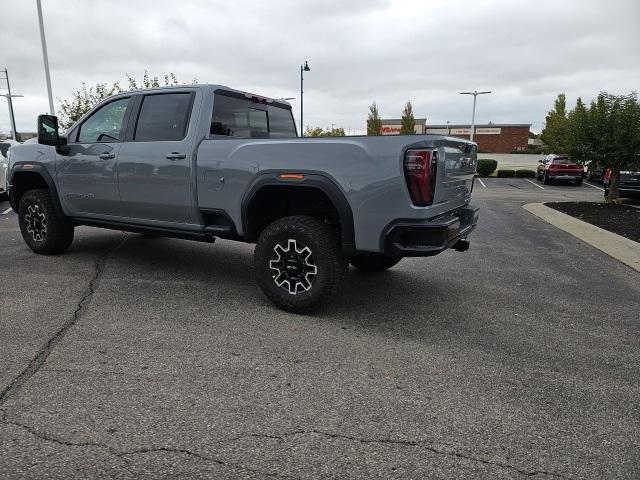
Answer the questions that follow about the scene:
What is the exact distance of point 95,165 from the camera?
5465mm

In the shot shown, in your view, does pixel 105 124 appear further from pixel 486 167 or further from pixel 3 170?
pixel 486 167

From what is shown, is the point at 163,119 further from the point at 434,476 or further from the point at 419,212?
the point at 434,476

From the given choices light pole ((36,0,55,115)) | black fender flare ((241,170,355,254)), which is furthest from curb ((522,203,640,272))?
light pole ((36,0,55,115))

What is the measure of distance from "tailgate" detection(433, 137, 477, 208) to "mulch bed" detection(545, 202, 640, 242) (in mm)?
6016

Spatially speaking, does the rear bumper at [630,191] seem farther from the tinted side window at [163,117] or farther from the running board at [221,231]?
the tinted side window at [163,117]

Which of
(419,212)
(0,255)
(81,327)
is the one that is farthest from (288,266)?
(0,255)

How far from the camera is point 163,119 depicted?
16.5 feet

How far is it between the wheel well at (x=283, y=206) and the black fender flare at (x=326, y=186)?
12 cm

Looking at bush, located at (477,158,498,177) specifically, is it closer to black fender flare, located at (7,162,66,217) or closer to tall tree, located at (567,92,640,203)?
tall tree, located at (567,92,640,203)

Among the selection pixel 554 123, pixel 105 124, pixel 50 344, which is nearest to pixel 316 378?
pixel 50 344

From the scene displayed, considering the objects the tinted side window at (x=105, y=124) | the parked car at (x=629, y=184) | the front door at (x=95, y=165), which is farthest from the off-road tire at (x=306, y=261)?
the parked car at (x=629, y=184)

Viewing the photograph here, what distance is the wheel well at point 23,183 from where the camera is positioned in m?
6.28

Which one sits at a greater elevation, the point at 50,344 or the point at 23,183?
the point at 23,183

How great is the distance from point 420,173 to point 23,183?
5509 millimetres
